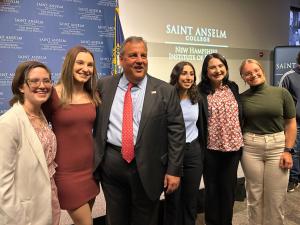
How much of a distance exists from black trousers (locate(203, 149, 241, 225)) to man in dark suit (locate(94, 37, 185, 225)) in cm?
74

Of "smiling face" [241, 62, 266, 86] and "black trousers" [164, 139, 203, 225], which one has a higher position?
"smiling face" [241, 62, 266, 86]

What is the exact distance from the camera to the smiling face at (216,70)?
8.36ft

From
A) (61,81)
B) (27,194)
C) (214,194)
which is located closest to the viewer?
(27,194)

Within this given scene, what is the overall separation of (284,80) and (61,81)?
3040 mm

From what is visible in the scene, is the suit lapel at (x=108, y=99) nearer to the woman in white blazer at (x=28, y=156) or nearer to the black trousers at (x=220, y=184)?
the woman in white blazer at (x=28, y=156)

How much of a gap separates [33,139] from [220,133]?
1.48 m

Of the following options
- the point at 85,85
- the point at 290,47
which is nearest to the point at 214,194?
the point at 85,85

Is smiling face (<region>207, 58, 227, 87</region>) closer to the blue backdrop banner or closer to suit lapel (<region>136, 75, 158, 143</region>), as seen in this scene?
suit lapel (<region>136, 75, 158, 143</region>)

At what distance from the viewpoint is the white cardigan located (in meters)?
1.46

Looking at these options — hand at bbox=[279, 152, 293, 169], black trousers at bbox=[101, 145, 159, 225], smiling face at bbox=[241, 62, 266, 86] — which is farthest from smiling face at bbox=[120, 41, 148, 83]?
hand at bbox=[279, 152, 293, 169]

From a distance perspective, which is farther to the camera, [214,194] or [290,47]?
[290,47]

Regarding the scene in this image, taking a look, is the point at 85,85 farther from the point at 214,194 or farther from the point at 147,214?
the point at 214,194

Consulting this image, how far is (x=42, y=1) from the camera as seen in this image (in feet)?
10.4

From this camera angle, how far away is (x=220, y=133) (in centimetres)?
255
